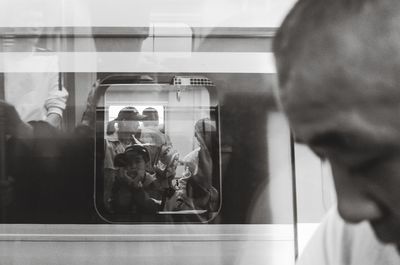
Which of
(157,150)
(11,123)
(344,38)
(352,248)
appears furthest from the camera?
(11,123)

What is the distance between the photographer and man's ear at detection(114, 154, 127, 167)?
251 cm

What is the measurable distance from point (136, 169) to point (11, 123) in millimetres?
579

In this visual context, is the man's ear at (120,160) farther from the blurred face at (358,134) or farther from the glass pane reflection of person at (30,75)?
the blurred face at (358,134)

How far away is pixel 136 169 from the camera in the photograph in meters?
2.48

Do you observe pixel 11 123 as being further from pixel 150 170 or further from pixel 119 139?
pixel 150 170

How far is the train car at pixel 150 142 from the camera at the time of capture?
242cm

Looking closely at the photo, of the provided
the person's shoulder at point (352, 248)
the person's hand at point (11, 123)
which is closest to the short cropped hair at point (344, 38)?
the person's shoulder at point (352, 248)

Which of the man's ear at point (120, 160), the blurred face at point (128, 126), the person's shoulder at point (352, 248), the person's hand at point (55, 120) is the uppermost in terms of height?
the person's hand at point (55, 120)

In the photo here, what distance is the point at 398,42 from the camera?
3.52 feet

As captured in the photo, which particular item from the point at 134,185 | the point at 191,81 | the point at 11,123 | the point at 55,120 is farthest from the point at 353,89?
the point at 11,123

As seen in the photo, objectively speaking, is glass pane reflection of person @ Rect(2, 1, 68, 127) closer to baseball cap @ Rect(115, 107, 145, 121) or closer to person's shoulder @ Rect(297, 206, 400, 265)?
baseball cap @ Rect(115, 107, 145, 121)

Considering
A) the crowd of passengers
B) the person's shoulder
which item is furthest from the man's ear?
the person's shoulder

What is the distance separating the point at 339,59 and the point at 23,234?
71.7 inches

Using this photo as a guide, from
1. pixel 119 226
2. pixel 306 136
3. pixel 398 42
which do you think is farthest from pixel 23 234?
pixel 398 42
